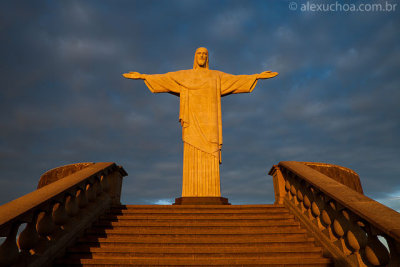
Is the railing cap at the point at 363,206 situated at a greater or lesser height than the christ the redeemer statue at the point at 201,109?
lesser

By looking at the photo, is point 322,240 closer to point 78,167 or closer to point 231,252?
point 231,252

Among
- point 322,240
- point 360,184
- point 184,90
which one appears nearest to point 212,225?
point 322,240

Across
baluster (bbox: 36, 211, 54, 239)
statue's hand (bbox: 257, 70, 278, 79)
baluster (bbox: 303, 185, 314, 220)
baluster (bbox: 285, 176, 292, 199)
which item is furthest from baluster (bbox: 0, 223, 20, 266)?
statue's hand (bbox: 257, 70, 278, 79)

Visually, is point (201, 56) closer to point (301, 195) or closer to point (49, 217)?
point (301, 195)

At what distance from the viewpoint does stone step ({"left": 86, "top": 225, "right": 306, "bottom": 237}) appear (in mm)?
4965

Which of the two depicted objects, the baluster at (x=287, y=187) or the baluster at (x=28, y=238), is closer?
the baluster at (x=28, y=238)

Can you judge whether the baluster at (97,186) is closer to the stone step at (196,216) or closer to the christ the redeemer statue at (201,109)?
the stone step at (196,216)

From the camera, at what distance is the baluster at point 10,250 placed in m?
3.01

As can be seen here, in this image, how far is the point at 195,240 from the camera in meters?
4.71

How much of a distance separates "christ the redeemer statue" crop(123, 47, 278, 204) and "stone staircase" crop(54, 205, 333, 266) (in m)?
2.82

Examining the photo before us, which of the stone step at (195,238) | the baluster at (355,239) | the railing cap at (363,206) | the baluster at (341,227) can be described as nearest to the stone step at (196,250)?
the stone step at (195,238)

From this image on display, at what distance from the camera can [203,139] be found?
933 centimetres

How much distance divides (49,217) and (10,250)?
818 mm

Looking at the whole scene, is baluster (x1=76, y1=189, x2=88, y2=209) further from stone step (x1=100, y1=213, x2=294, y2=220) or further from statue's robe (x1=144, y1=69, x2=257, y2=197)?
statue's robe (x1=144, y1=69, x2=257, y2=197)
